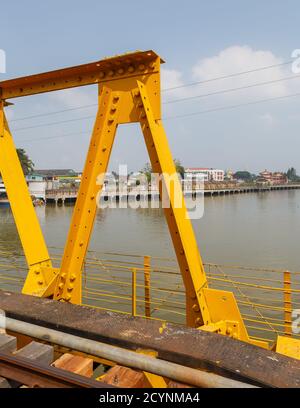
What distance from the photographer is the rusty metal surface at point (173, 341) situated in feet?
8.83

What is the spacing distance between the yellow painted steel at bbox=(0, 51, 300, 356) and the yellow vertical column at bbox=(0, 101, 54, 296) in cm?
61

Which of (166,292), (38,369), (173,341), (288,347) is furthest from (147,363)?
(166,292)

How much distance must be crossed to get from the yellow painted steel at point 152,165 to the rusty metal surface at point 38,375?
79.4 inches

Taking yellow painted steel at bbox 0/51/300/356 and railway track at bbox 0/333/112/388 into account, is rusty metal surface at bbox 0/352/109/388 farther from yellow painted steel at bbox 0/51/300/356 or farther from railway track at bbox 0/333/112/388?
yellow painted steel at bbox 0/51/300/356

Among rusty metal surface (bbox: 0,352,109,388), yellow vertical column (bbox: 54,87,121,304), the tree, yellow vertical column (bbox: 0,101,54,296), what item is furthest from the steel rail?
the tree

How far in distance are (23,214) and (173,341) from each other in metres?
3.82

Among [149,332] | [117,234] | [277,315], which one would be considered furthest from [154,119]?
[117,234]

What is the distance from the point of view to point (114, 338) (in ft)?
10.7

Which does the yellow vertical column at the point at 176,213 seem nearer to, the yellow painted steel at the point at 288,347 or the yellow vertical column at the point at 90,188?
the yellow vertical column at the point at 90,188

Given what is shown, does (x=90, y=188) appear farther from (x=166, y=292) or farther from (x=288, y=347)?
(x=166, y=292)

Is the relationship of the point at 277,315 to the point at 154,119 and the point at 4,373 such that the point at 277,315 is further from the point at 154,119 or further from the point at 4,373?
the point at 4,373

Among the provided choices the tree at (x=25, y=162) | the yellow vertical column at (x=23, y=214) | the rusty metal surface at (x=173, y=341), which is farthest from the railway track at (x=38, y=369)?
the tree at (x=25, y=162)

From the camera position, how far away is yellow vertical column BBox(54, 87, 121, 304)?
4590 millimetres
